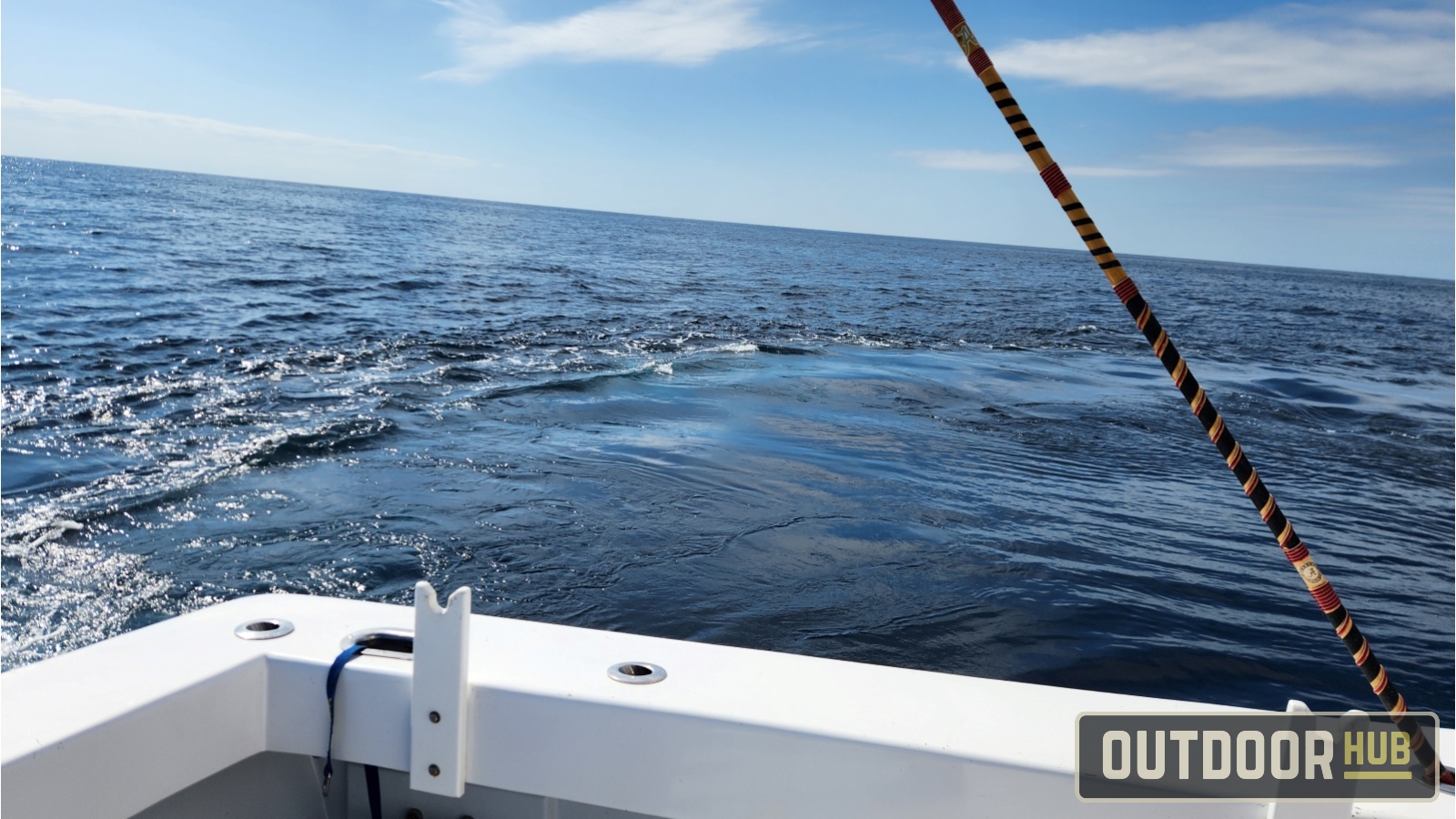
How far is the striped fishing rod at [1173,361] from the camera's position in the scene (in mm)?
1385

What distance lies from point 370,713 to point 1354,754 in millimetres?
1691

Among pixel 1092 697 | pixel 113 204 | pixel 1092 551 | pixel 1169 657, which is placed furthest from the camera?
pixel 113 204

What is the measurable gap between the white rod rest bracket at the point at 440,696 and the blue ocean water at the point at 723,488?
3071 mm

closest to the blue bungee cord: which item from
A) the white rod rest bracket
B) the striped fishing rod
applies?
the white rod rest bracket

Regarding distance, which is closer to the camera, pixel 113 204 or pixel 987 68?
pixel 987 68

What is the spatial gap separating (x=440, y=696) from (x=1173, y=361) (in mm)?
1333

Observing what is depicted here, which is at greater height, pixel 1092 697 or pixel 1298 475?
pixel 1092 697

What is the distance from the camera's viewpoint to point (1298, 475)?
9.12 metres

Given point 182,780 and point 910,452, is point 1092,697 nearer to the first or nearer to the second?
point 182,780

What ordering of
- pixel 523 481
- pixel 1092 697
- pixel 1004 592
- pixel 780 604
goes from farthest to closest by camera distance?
1. pixel 523 481
2. pixel 1004 592
3. pixel 780 604
4. pixel 1092 697

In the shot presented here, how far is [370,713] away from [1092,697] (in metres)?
1.35

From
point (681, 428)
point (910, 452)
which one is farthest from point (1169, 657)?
point (681, 428)

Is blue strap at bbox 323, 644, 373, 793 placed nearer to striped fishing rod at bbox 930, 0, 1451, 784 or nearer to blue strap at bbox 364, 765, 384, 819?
blue strap at bbox 364, 765, 384, 819

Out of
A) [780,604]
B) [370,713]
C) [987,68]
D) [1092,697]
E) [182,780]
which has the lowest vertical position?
[780,604]
